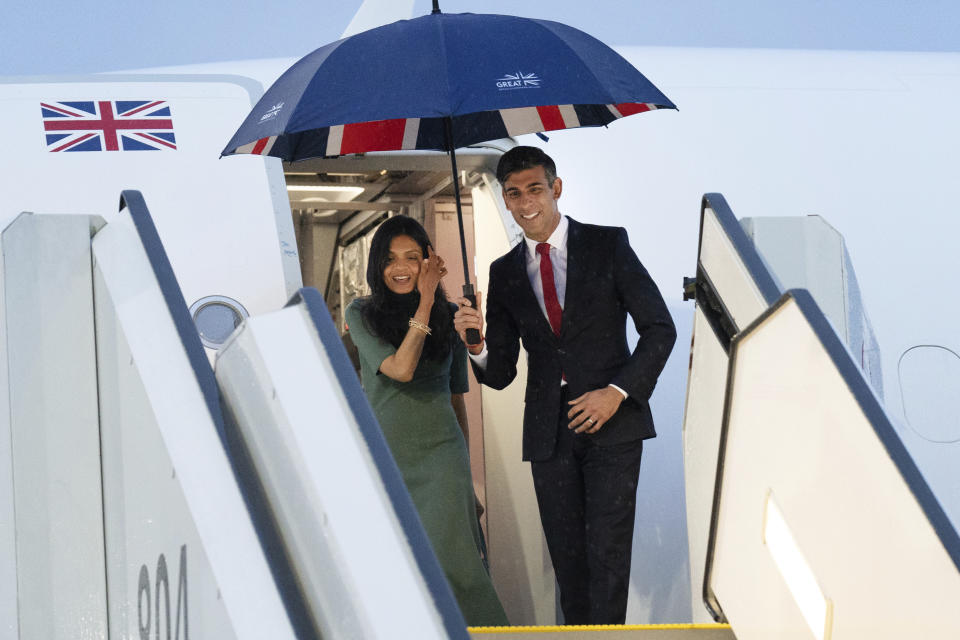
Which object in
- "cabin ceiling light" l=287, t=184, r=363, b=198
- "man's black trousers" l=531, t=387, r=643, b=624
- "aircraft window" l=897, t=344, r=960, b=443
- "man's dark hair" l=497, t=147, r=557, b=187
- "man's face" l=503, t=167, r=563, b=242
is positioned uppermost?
"cabin ceiling light" l=287, t=184, r=363, b=198

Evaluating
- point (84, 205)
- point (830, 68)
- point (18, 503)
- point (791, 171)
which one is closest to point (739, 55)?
point (830, 68)

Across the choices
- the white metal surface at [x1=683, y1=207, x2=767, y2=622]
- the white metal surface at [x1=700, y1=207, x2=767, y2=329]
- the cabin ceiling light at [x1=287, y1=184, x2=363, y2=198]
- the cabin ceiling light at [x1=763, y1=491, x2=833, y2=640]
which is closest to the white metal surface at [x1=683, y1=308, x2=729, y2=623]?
the white metal surface at [x1=683, y1=207, x2=767, y2=622]

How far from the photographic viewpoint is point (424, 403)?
358 centimetres

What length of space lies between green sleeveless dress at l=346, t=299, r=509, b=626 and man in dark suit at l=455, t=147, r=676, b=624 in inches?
8.3

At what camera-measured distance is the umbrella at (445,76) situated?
2965mm

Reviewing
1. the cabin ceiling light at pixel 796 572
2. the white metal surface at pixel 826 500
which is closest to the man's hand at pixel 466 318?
A: the white metal surface at pixel 826 500

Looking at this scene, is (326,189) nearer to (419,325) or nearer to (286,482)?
(419,325)

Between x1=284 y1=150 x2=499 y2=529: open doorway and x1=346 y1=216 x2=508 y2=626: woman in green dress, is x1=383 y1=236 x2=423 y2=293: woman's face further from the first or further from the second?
x1=284 y1=150 x2=499 y2=529: open doorway

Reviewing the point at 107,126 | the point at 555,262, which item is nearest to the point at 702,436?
the point at 555,262

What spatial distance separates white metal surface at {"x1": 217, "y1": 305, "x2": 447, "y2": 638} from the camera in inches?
46.4

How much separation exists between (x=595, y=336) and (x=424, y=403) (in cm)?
62

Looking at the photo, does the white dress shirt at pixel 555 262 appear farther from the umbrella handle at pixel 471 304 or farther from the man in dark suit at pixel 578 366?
the umbrella handle at pixel 471 304

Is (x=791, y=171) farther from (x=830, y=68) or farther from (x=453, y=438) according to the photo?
(x=453, y=438)

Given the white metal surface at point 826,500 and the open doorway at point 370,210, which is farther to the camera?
the open doorway at point 370,210
